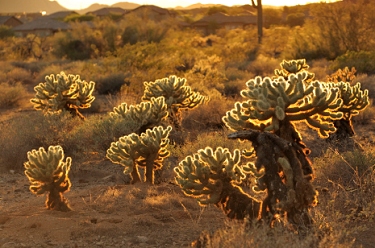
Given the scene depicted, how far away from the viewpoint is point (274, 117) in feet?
19.2

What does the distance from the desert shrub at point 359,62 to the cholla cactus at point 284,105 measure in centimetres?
1455

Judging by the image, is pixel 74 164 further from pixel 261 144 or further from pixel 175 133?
pixel 261 144

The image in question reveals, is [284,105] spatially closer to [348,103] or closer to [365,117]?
[348,103]

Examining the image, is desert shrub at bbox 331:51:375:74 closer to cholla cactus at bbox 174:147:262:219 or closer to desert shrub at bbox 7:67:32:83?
desert shrub at bbox 7:67:32:83

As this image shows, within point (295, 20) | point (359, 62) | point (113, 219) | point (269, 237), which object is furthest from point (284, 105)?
point (295, 20)

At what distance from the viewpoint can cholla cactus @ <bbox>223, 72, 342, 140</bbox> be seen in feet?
18.7

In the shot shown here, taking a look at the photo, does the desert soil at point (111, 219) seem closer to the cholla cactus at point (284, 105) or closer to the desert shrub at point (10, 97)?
the cholla cactus at point (284, 105)

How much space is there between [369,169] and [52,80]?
24.3 feet

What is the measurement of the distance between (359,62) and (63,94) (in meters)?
11.5

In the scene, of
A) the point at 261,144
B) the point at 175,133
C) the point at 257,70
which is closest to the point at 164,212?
the point at 261,144

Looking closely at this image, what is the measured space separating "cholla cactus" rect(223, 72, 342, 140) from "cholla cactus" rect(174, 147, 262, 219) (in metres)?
0.43

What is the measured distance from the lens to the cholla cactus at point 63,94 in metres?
12.5

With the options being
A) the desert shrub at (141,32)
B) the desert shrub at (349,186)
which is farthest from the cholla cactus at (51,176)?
the desert shrub at (141,32)

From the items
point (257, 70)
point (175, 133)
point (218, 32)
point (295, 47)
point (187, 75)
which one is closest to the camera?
point (175, 133)
